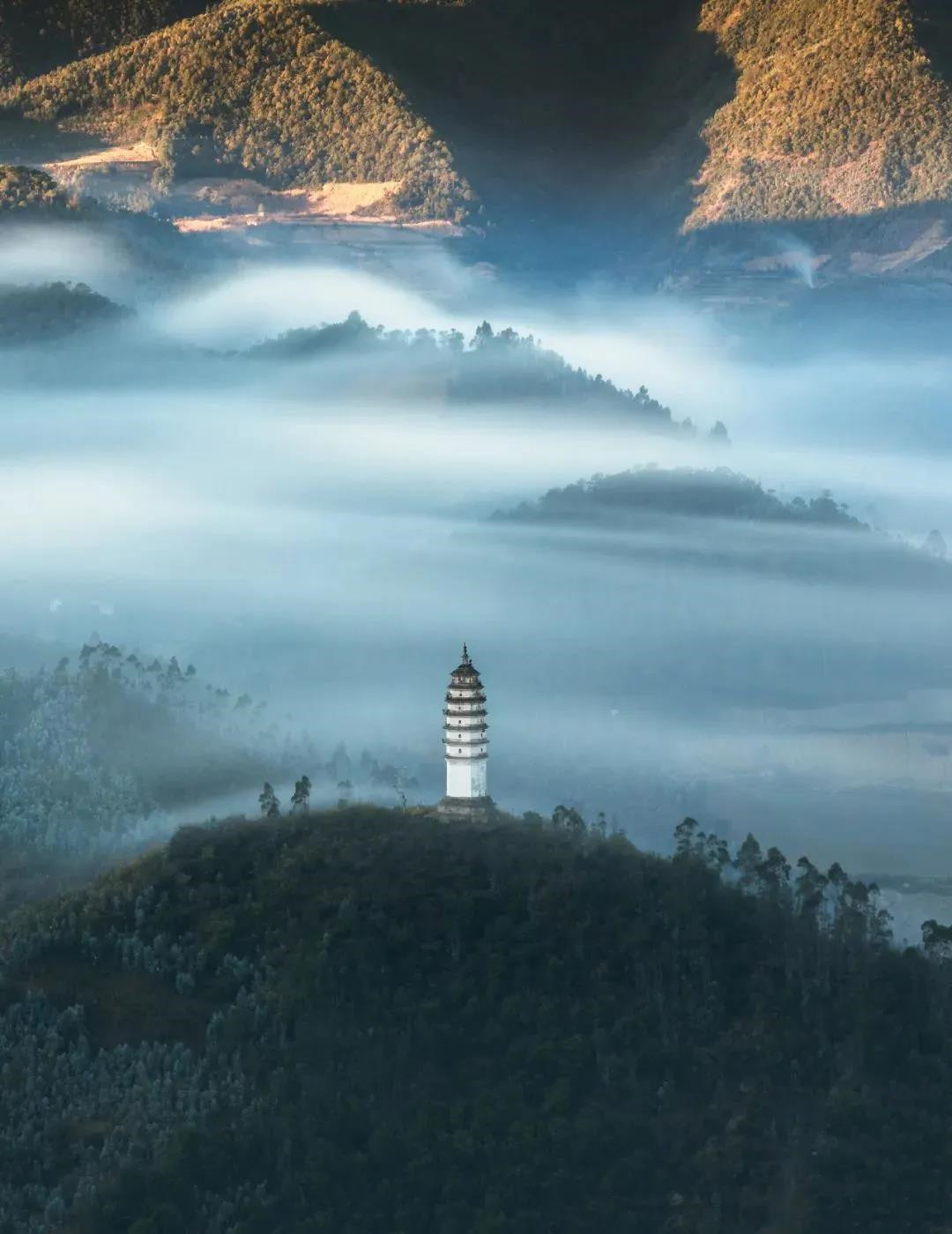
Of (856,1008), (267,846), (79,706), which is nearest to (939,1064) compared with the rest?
(856,1008)

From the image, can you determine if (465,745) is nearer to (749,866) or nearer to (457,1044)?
(749,866)

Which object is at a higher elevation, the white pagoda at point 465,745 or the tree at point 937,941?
the white pagoda at point 465,745

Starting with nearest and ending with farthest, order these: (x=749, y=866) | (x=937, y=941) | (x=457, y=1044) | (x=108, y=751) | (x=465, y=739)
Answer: (x=457, y=1044) → (x=937, y=941) → (x=465, y=739) → (x=749, y=866) → (x=108, y=751)

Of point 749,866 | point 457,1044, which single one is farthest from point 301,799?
point 457,1044

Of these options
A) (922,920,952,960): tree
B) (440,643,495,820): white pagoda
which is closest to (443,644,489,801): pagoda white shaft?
(440,643,495,820): white pagoda

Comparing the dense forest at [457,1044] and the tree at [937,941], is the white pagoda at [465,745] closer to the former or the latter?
the dense forest at [457,1044]

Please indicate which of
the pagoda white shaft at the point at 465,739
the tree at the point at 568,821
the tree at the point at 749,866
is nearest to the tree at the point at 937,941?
the tree at the point at 749,866
